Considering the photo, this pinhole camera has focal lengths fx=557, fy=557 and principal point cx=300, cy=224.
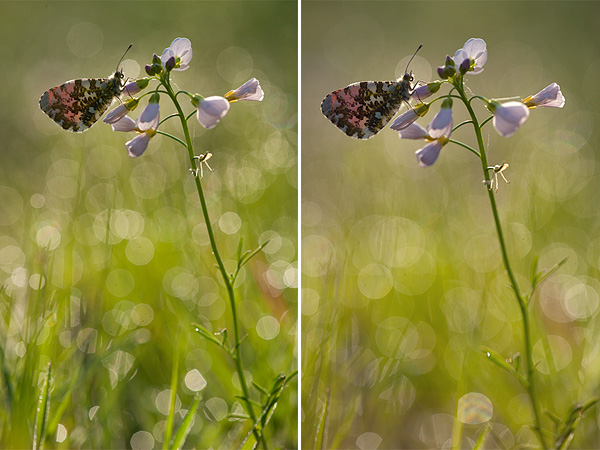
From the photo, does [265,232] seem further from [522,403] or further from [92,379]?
[522,403]

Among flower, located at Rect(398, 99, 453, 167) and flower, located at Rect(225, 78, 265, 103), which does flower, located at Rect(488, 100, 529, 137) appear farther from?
flower, located at Rect(225, 78, 265, 103)

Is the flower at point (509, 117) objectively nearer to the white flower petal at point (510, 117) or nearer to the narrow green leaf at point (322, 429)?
the white flower petal at point (510, 117)

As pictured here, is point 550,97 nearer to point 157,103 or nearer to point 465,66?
point 465,66

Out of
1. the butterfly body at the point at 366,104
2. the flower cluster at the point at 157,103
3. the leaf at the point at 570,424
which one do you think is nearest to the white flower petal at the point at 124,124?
the flower cluster at the point at 157,103

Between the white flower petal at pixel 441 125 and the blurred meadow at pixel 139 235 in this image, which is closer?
the white flower petal at pixel 441 125

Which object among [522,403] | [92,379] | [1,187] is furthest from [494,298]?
[1,187]

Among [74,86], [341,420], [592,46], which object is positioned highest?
[592,46]

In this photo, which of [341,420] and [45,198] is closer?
[341,420]
